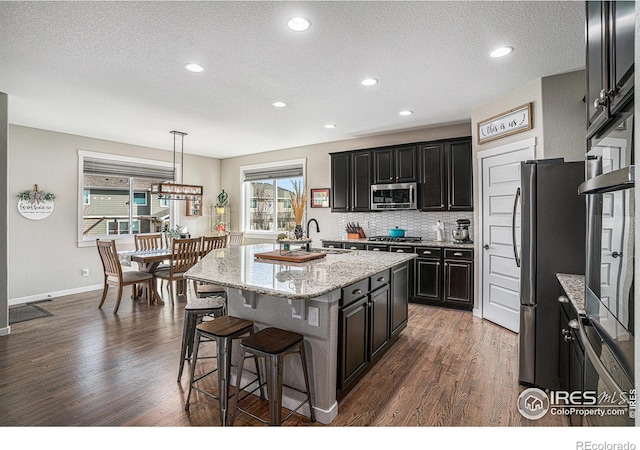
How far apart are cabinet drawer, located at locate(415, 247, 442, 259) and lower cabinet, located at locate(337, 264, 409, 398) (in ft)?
4.40

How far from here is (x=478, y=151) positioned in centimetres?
425

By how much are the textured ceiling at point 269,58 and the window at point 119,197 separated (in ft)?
4.31

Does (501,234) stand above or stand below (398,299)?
above

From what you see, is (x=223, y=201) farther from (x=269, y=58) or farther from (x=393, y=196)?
(x=269, y=58)

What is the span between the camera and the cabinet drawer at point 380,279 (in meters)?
2.79

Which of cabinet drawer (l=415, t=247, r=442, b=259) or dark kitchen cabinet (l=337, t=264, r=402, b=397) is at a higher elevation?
cabinet drawer (l=415, t=247, r=442, b=259)

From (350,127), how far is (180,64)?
283 centimetres

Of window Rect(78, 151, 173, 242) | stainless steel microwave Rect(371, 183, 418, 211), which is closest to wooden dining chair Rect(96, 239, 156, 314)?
window Rect(78, 151, 173, 242)

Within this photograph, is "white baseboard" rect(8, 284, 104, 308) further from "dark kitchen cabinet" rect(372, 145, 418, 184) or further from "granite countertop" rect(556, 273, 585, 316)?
"granite countertop" rect(556, 273, 585, 316)

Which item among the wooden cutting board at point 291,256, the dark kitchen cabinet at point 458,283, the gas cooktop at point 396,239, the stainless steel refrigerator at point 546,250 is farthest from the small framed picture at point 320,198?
the stainless steel refrigerator at point 546,250

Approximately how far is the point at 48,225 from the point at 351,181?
4898mm

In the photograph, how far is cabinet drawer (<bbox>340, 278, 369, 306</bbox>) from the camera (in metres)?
2.29

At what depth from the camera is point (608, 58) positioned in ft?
3.90

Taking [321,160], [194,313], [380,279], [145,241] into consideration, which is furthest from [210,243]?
[380,279]
